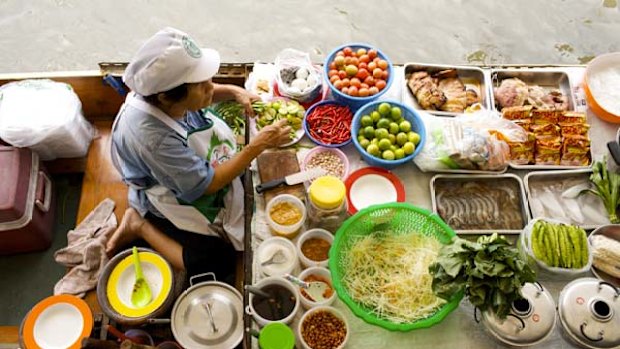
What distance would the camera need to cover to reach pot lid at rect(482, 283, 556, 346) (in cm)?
177

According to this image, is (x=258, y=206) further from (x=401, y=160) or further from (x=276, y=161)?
(x=401, y=160)

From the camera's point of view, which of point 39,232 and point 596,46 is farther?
point 596,46

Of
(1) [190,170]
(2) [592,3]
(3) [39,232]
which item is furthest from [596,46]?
(3) [39,232]

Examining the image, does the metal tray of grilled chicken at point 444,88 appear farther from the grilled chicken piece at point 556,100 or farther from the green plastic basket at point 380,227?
the green plastic basket at point 380,227

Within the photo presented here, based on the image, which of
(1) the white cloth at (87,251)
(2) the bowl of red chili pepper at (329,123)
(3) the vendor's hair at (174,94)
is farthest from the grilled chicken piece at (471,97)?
(1) the white cloth at (87,251)

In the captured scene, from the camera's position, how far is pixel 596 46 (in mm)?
3885

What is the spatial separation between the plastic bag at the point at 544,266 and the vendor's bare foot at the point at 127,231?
1.76 meters

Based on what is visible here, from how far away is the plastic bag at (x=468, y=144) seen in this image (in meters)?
2.25

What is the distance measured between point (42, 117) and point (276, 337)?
181cm

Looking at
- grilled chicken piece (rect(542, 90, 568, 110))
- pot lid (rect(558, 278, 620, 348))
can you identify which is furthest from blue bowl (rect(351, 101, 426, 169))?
pot lid (rect(558, 278, 620, 348))

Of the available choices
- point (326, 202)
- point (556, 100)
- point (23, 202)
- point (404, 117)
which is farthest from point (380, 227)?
point (23, 202)

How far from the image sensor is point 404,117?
2422 millimetres

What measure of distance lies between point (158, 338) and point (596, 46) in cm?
371

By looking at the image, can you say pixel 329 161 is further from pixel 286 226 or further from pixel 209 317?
pixel 209 317
